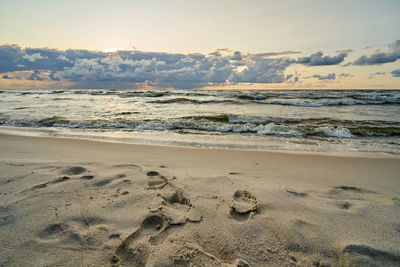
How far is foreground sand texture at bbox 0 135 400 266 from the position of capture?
5.15 feet

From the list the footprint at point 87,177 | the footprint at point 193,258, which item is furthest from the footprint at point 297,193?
the footprint at point 87,177

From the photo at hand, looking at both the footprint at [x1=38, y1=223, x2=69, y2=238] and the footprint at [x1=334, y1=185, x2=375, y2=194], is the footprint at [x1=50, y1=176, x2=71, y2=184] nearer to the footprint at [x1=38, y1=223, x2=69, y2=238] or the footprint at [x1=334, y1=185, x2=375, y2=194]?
the footprint at [x1=38, y1=223, x2=69, y2=238]

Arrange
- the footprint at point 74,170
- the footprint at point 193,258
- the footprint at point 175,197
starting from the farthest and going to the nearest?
the footprint at point 74,170, the footprint at point 175,197, the footprint at point 193,258

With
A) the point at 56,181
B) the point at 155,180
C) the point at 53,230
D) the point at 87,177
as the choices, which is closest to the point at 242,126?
the point at 155,180

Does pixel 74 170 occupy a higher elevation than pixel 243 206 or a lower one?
lower

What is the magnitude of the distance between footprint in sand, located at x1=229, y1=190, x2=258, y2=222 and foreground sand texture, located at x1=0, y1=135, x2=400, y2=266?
11mm

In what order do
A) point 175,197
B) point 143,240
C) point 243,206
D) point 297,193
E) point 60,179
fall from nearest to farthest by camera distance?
point 143,240 < point 243,206 < point 175,197 < point 297,193 < point 60,179

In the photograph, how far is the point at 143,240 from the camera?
170 cm

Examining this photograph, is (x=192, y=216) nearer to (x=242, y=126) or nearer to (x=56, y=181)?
(x=56, y=181)

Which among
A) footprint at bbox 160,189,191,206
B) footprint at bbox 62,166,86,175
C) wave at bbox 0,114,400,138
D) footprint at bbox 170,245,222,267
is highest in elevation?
footprint at bbox 170,245,222,267

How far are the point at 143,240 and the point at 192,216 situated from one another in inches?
20.4

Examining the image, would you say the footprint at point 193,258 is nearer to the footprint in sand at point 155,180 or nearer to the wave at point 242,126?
the footprint in sand at point 155,180

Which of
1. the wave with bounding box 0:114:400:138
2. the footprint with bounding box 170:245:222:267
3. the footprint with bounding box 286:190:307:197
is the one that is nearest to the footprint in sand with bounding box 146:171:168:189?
the footprint with bounding box 170:245:222:267

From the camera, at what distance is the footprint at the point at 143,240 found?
1.54 meters
